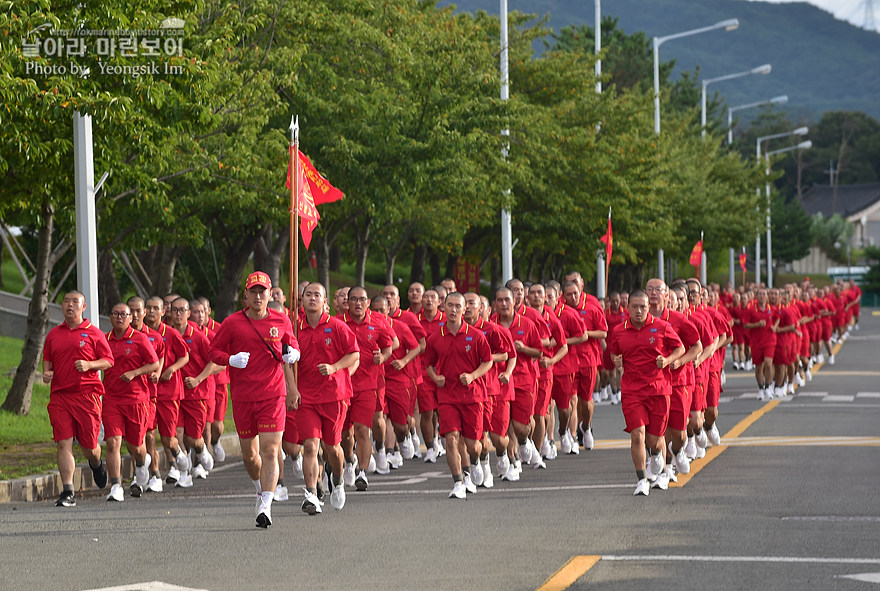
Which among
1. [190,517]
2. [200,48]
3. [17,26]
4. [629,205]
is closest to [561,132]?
[629,205]

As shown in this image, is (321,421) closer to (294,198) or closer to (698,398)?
(294,198)

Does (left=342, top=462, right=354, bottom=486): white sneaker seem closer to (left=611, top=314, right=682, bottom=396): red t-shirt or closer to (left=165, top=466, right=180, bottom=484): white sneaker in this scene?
(left=165, top=466, right=180, bottom=484): white sneaker

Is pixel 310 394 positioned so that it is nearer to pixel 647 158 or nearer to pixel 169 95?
pixel 169 95

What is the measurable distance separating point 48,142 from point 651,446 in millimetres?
7141

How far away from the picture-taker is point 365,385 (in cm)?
1326

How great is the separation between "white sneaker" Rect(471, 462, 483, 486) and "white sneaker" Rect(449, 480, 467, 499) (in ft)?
1.92

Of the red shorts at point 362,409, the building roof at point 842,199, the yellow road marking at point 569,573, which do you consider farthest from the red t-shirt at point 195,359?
the building roof at point 842,199

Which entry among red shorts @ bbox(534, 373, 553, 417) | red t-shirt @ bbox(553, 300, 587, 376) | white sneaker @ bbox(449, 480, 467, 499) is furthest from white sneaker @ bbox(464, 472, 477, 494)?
red t-shirt @ bbox(553, 300, 587, 376)

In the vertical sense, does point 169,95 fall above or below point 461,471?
above

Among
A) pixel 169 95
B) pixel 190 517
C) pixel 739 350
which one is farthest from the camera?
pixel 739 350

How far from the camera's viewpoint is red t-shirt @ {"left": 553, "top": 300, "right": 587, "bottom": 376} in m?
15.7

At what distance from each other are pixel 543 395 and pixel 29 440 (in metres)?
5.70

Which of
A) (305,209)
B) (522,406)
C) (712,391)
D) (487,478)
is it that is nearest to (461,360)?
(487,478)

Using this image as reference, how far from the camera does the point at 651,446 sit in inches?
482
